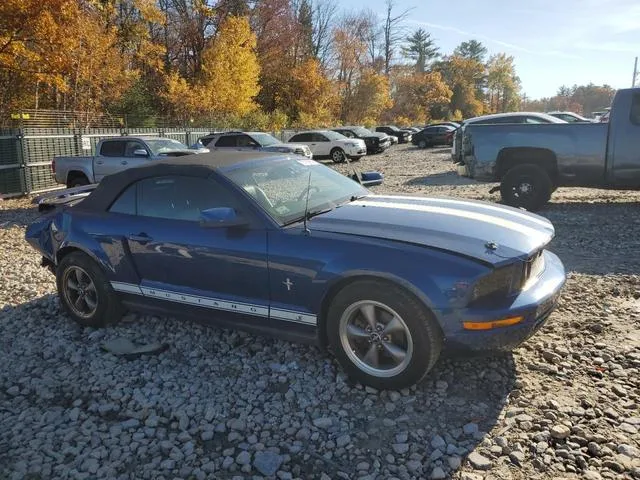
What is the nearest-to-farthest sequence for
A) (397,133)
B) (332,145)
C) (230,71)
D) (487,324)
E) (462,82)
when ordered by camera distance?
(487,324) → (332,145) → (230,71) → (397,133) → (462,82)

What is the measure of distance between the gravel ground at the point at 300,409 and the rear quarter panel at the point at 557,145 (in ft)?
15.0

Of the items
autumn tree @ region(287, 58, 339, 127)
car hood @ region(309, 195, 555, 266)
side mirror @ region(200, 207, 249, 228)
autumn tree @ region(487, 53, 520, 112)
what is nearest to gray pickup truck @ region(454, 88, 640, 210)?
car hood @ region(309, 195, 555, 266)

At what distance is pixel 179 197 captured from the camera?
163 inches

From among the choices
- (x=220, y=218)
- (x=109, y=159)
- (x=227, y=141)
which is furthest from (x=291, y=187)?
(x=227, y=141)

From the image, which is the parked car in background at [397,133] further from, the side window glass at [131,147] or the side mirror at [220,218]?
the side mirror at [220,218]

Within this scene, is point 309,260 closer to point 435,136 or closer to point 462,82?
point 435,136

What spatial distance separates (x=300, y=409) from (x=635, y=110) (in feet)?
26.1

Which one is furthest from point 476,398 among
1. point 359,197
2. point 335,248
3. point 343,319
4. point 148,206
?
point 148,206

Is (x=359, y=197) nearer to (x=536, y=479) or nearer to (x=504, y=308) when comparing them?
(x=504, y=308)

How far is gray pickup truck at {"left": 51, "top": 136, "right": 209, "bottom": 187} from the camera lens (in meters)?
12.3

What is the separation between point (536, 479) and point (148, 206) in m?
3.37

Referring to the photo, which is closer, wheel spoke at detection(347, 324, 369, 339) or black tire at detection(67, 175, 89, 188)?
wheel spoke at detection(347, 324, 369, 339)

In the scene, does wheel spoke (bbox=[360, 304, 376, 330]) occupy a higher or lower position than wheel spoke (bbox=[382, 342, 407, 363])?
higher

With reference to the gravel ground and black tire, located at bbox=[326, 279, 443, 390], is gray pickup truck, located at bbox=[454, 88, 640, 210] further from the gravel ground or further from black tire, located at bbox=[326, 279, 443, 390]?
black tire, located at bbox=[326, 279, 443, 390]
